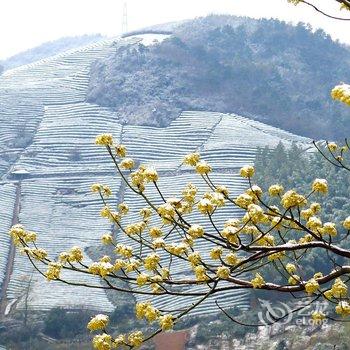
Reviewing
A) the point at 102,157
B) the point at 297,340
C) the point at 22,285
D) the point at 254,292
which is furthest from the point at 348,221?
the point at 102,157

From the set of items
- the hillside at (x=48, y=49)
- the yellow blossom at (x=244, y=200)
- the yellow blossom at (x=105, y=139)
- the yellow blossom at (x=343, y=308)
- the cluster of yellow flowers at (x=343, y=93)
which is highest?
the cluster of yellow flowers at (x=343, y=93)

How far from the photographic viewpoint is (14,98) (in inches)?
2015

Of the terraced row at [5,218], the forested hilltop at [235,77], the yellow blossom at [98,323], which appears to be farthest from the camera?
the forested hilltop at [235,77]

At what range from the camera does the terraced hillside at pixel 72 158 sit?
1203 inches

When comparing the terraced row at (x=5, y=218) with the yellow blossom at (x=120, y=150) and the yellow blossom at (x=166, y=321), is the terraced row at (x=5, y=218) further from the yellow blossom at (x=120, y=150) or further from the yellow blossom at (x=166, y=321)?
the yellow blossom at (x=166, y=321)

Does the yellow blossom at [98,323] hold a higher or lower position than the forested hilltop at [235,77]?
higher

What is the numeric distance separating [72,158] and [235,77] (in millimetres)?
14479

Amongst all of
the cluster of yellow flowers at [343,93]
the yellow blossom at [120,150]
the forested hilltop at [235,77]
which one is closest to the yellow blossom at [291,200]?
the cluster of yellow flowers at [343,93]

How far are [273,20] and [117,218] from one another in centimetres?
5951

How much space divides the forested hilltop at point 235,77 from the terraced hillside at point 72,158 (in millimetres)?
1728

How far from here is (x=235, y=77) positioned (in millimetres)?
51656

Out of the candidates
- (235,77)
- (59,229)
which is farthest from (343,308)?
(235,77)

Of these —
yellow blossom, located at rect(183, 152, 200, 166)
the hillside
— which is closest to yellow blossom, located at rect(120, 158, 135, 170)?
yellow blossom, located at rect(183, 152, 200, 166)

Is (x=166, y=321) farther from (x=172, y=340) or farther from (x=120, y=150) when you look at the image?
(x=172, y=340)
